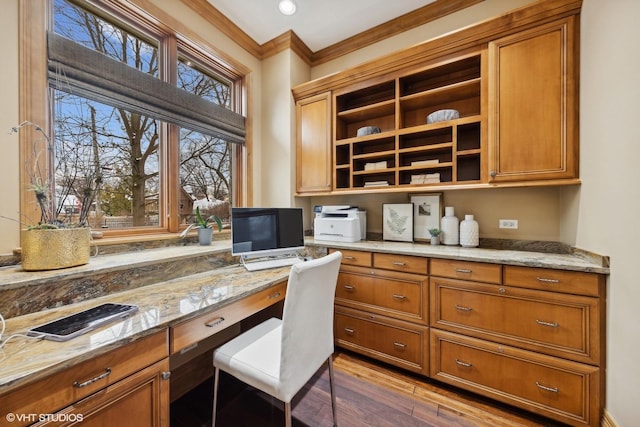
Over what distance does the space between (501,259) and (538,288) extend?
0.77 ft

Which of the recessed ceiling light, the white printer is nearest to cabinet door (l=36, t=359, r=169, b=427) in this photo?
the white printer

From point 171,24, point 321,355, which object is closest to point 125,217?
point 171,24

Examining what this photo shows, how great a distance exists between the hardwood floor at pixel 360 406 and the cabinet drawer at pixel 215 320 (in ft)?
2.24

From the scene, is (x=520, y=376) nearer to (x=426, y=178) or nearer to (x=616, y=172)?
(x=616, y=172)

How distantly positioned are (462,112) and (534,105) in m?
0.55

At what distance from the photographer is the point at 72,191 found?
5.03 feet

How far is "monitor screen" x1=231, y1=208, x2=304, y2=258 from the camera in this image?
182cm

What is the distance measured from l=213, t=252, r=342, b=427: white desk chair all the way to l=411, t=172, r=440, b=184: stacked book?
1.28 m

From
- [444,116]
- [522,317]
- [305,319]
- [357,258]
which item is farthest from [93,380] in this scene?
[444,116]

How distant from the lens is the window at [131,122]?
59.7 inches

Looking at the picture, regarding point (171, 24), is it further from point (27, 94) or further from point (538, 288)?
point (538, 288)

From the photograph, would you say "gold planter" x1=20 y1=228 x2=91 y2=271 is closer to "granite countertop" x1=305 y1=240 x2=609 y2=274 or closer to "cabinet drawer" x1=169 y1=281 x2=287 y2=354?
"cabinet drawer" x1=169 y1=281 x2=287 y2=354

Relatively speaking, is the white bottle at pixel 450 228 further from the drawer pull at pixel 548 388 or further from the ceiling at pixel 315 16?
the ceiling at pixel 315 16

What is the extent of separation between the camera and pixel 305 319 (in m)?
1.15
